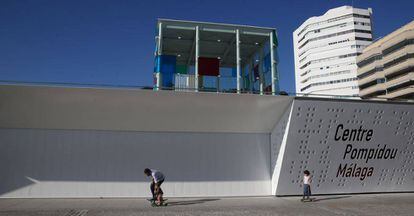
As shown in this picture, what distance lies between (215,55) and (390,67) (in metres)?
61.1

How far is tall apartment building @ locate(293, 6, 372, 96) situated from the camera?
9519cm

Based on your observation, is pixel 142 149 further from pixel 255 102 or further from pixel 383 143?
pixel 383 143

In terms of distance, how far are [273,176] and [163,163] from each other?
4.80 meters

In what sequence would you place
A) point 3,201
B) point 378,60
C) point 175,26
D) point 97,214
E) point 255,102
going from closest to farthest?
point 97,214, point 3,201, point 255,102, point 175,26, point 378,60

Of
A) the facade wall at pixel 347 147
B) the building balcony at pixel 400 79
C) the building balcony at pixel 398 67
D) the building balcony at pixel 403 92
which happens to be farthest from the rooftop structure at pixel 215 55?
the building balcony at pixel 398 67

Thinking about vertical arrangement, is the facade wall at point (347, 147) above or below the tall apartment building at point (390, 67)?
below

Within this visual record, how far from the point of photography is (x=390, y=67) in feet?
211

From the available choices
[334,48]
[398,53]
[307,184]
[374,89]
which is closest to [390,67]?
[398,53]

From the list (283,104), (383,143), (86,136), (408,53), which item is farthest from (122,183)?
(408,53)

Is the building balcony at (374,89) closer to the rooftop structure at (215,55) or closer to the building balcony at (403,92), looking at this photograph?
the building balcony at (403,92)

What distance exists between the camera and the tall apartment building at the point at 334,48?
95.2 m

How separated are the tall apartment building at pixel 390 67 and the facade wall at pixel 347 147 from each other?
5116 centimetres

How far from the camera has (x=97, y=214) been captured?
8078mm

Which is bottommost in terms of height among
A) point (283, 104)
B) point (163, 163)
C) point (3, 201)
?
point (3, 201)
